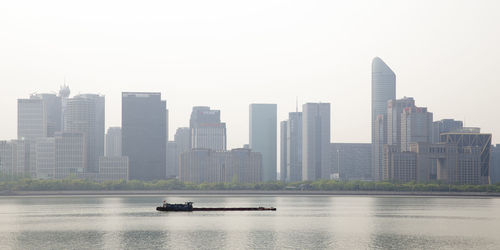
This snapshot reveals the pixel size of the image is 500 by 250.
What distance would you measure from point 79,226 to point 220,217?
142ft

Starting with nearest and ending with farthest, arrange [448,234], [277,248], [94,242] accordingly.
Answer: [277,248] < [94,242] < [448,234]

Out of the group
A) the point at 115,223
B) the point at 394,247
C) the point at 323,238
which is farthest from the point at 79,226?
the point at 394,247

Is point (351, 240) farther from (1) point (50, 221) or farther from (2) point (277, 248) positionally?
(1) point (50, 221)

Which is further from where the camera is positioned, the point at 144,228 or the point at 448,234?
the point at 144,228

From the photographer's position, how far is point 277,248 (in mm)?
116250

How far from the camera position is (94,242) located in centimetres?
12406

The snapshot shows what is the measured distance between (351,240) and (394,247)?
12042 mm

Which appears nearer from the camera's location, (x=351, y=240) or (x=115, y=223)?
(x=351, y=240)

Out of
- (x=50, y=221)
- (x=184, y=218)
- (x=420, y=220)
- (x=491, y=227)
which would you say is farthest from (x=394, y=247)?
(x=50, y=221)

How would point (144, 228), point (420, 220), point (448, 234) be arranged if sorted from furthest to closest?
1. point (420, 220)
2. point (144, 228)
3. point (448, 234)

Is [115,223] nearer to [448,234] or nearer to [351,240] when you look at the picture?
[351,240]

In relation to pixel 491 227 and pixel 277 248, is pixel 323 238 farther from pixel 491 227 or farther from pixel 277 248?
pixel 491 227

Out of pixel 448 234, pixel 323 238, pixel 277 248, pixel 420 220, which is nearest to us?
pixel 277 248

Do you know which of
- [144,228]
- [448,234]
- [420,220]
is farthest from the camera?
[420,220]
